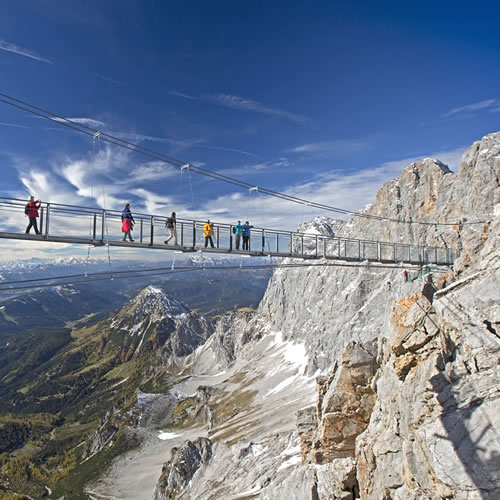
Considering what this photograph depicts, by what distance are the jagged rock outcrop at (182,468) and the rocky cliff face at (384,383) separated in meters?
0.39

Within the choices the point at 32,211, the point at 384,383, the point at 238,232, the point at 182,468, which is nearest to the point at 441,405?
the point at 384,383

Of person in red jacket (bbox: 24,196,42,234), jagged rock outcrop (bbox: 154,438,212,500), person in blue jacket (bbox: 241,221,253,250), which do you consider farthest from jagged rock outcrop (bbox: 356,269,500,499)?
jagged rock outcrop (bbox: 154,438,212,500)

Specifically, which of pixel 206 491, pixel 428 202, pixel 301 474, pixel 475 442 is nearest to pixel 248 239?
pixel 475 442

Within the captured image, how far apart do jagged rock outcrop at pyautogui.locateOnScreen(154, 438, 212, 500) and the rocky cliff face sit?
393 millimetres

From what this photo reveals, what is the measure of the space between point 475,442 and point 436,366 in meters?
5.12

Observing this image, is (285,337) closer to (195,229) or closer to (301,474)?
(301,474)

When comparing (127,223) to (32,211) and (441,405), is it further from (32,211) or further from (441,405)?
(441,405)

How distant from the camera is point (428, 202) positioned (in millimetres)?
87750

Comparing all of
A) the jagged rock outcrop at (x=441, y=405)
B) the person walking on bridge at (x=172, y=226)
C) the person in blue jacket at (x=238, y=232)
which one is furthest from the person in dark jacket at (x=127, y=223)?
the jagged rock outcrop at (x=441, y=405)

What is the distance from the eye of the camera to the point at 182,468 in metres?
71.8

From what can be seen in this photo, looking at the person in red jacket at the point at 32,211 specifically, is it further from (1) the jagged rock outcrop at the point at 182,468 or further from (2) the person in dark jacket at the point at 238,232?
(1) the jagged rock outcrop at the point at 182,468

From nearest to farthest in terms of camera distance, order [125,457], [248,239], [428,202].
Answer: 1. [248,239]
2. [428,202]
3. [125,457]

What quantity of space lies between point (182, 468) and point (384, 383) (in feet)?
209

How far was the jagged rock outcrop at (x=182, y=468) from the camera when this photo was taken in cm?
6984
